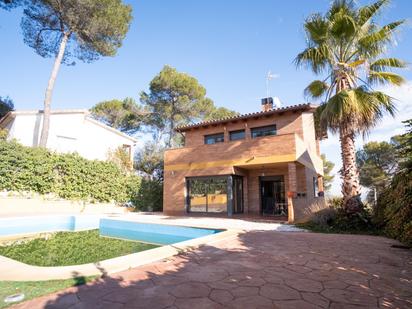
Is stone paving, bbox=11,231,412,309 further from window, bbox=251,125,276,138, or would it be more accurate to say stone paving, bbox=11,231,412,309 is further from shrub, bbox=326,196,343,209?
window, bbox=251,125,276,138

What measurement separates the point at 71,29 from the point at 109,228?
17.3 meters

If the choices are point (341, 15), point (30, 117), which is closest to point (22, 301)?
point (341, 15)

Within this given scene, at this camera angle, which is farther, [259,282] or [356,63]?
[356,63]

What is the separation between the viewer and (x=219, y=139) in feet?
63.6

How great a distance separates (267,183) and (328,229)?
280 inches

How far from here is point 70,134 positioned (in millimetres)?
24078

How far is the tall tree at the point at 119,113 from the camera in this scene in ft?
110

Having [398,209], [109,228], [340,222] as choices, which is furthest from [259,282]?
[109,228]

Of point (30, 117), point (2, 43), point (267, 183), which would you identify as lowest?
point (267, 183)

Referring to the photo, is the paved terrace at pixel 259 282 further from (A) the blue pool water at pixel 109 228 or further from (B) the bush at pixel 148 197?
(B) the bush at pixel 148 197

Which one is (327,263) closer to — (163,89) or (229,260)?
(229,260)

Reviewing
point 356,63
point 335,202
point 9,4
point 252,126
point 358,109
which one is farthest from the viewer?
point 9,4

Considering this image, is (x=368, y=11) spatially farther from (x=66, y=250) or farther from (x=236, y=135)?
(x=66, y=250)

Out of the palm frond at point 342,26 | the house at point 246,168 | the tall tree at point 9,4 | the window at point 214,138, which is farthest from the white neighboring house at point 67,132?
the palm frond at point 342,26
